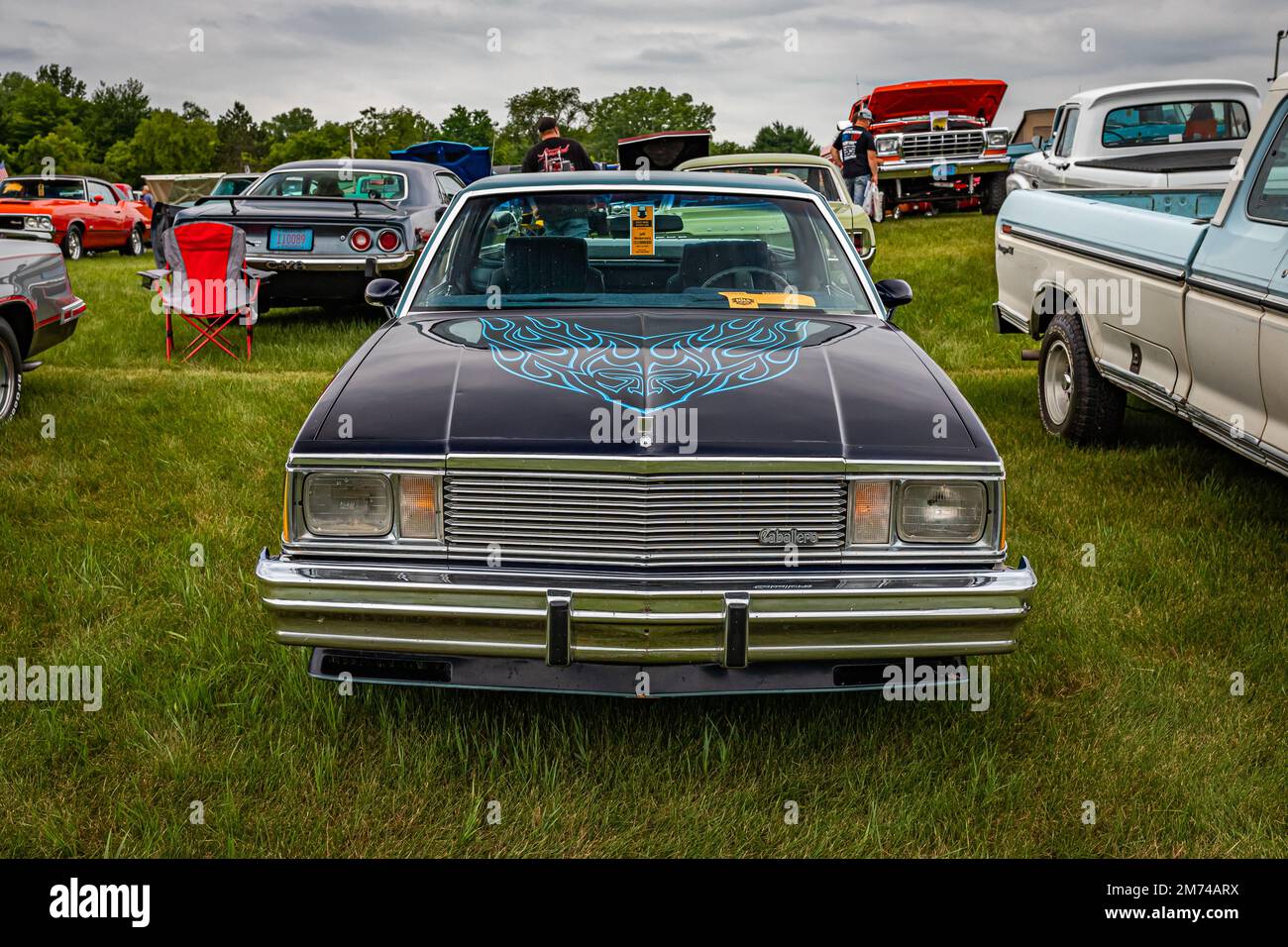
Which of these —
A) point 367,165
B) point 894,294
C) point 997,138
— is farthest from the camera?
point 997,138

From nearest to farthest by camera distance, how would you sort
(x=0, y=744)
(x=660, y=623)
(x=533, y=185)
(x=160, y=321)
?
(x=660, y=623) < (x=0, y=744) < (x=533, y=185) < (x=160, y=321)

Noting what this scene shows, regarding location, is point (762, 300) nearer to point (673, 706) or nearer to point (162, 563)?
point (673, 706)

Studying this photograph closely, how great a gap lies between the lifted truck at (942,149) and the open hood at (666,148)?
3.87m

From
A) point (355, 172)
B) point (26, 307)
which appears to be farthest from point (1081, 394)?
point (355, 172)

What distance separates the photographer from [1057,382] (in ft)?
21.4

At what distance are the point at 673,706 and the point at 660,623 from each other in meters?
0.76

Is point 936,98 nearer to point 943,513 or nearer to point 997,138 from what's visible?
point 997,138

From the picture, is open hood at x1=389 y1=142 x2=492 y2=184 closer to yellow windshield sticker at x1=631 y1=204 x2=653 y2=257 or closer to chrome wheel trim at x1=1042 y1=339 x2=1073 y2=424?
chrome wheel trim at x1=1042 y1=339 x2=1073 y2=424

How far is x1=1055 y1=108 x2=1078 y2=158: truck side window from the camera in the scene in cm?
1016

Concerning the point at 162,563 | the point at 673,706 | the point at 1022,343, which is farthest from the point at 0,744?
the point at 1022,343

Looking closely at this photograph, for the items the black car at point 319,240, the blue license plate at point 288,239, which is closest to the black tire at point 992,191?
the black car at point 319,240

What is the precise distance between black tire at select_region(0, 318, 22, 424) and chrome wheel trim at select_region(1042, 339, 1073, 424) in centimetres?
593

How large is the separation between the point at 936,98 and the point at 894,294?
56.9ft

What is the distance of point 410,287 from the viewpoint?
13.2ft
